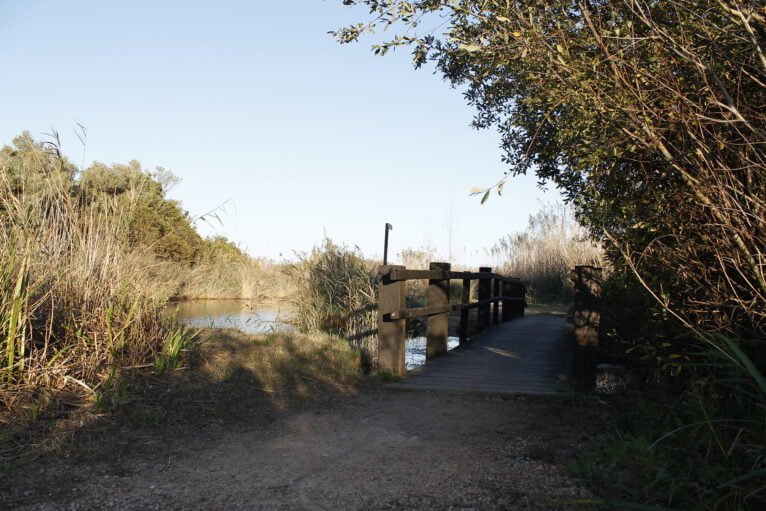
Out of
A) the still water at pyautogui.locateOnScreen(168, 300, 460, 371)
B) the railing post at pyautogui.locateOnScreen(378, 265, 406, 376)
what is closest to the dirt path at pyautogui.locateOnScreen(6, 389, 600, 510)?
the railing post at pyautogui.locateOnScreen(378, 265, 406, 376)

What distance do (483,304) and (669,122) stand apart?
742cm

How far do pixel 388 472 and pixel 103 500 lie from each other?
164 centimetres

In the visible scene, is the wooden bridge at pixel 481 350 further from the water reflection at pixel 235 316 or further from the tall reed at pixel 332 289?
the water reflection at pixel 235 316

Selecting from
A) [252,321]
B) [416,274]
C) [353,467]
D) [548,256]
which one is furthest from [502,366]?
[548,256]

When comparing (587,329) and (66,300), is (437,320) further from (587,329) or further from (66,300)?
(66,300)

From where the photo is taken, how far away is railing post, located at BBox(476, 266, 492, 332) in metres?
11.4

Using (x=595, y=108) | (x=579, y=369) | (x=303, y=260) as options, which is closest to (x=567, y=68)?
(x=595, y=108)

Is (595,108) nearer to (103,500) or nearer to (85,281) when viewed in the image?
(103,500)

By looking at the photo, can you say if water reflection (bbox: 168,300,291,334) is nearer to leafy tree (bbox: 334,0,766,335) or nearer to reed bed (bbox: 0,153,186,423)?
reed bed (bbox: 0,153,186,423)

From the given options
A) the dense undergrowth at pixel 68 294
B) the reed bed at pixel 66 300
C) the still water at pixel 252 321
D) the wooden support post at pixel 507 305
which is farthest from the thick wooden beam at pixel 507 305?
the reed bed at pixel 66 300

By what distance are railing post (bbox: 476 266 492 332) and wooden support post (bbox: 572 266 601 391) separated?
4.65 meters

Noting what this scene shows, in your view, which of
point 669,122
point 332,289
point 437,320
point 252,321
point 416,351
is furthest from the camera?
point 252,321

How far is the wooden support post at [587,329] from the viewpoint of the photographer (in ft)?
20.8

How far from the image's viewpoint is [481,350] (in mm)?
9719
